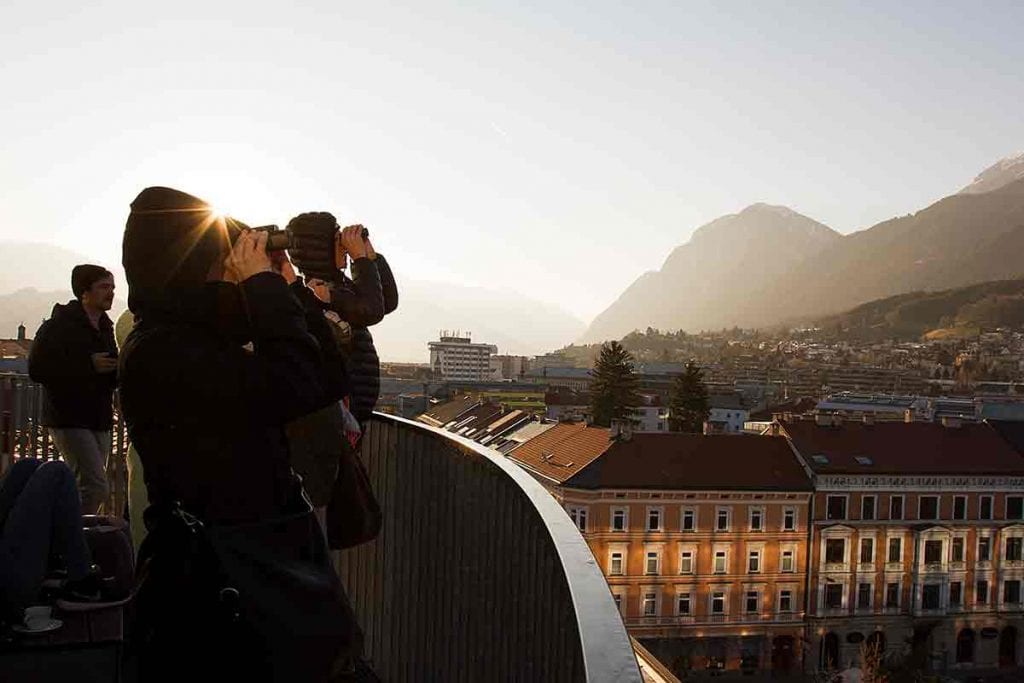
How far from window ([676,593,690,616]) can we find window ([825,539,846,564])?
6.80 meters

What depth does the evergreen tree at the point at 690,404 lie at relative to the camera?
6550 cm

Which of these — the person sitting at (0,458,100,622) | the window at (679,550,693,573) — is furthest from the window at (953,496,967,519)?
the person sitting at (0,458,100,622)

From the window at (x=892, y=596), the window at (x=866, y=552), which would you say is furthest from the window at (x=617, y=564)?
the window at (x=892, y=596)

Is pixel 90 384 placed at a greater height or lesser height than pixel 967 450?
greater

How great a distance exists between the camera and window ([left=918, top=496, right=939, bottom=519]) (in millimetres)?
46781

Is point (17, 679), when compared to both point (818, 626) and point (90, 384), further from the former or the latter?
point (818, 626)

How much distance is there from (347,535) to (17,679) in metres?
1.02

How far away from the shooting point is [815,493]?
1790 inches

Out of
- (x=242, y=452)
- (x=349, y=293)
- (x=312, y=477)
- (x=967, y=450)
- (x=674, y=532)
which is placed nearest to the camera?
(x=242, y=452)

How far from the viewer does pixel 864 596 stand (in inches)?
1813

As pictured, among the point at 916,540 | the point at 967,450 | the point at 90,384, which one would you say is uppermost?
the point at 90,384

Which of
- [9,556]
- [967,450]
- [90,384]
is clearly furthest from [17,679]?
[967,450]

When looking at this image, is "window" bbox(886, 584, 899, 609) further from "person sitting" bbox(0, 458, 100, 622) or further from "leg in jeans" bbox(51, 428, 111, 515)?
"person sitting" bbox(0, 458, 100, 622)

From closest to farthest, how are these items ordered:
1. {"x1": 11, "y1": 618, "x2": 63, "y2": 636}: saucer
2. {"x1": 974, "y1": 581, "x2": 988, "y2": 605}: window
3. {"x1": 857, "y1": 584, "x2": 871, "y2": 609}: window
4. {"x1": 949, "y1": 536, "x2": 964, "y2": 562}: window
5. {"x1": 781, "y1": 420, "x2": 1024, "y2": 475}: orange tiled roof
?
{"x1": 11, "y1": 618, "x2": 63, "y2": 636}: saucer → {"x1": 857, "y1": 584, "x2": 871, "y2": 609}: window → {"x1": 781, "y1": 420, "x2": 1024, "y2": 475}: orange tiled roof → {"x1": 949, "y1": 536, "x2": 964, "y2": 562}: window → {"x1": 974, "y1": 581, "x2": 988, "y2": 605}: window
